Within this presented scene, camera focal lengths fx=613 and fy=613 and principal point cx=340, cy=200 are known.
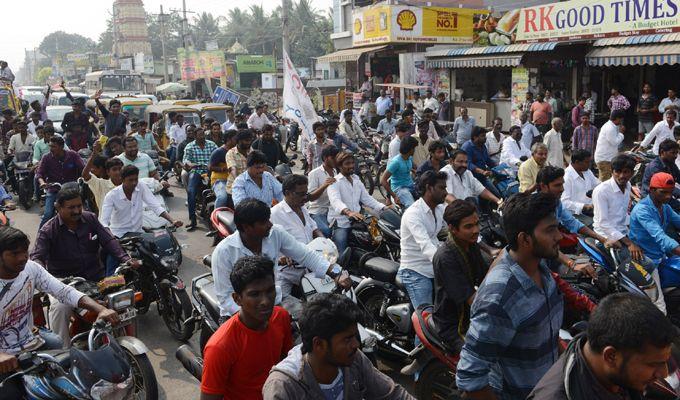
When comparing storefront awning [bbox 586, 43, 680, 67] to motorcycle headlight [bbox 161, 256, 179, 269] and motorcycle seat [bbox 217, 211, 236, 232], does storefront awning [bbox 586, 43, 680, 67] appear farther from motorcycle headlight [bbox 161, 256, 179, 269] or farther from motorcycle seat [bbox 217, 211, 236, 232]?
motorcycle headlight [bbox 161, 256, 179, 269]

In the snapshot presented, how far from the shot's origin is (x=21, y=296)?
3.91 m

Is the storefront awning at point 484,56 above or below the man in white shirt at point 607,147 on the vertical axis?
above

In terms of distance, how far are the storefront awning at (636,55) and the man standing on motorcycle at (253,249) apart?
1343 cm

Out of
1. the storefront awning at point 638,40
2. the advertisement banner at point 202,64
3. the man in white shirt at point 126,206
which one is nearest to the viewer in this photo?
the man in white shirt at point 126,206

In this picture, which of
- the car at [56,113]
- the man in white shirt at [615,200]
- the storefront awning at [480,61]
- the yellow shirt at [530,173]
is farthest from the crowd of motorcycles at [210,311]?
the car at [56,113]

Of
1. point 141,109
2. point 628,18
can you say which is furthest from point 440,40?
point 141,109

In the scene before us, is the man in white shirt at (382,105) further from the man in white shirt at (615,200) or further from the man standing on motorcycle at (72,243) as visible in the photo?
the man standing on motorcycle at (72,243)

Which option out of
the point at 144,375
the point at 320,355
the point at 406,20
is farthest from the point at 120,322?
the point at 406,20

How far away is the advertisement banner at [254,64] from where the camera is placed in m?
52.2

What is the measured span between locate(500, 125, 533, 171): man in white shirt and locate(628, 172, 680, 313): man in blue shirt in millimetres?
4175

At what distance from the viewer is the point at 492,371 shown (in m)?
2.82

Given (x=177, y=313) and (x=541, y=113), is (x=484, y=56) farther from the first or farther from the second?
(x=177, y=313)

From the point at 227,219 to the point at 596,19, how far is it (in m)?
14.7

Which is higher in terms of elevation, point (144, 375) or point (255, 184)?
point (255, 184)
